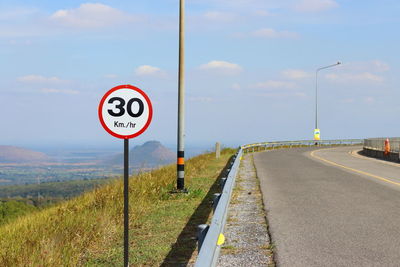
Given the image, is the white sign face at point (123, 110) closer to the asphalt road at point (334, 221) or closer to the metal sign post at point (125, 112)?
the metal sign post at point (125, 112)

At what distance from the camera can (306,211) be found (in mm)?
9523

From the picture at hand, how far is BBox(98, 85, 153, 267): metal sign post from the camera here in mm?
6648

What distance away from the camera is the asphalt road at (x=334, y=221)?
608 cm

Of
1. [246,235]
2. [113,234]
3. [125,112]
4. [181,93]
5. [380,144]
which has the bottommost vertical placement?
[113,234]

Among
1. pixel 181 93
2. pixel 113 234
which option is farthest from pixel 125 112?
pixel 181 93

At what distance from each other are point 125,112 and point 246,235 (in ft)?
8.43

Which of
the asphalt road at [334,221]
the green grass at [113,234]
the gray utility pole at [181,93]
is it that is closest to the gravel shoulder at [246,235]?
the asphalt road at [334,221]

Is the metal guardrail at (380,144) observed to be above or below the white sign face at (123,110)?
below

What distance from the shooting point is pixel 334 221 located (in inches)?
332

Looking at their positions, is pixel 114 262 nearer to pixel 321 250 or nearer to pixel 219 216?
pixel 219 216

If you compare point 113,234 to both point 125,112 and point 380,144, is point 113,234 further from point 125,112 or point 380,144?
point 380,144

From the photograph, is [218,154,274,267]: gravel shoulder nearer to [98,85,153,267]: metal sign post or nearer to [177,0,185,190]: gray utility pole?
[98,85,153,267]: metal sign post

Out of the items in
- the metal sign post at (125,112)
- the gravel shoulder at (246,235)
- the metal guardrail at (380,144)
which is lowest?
the gravel shoulder at (246,235)

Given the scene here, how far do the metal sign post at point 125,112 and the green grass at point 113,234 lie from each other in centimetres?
73
